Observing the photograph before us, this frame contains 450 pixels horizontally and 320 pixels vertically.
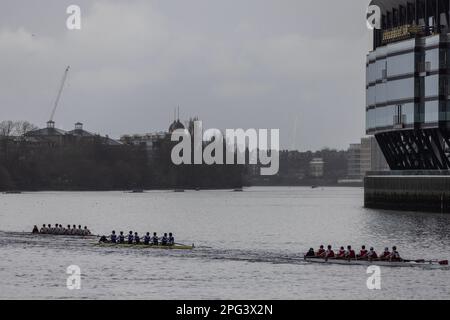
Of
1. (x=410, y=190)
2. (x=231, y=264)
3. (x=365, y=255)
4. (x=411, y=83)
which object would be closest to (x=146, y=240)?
(x=231, y=264)

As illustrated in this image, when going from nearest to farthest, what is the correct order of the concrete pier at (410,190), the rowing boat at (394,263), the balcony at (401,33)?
the rowing boat at (394,263) < the concrete pier at (410,190) < the balcony at (401,33)

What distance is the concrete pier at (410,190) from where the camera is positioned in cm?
14212

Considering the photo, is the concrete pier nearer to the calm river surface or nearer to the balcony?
the calm river surface

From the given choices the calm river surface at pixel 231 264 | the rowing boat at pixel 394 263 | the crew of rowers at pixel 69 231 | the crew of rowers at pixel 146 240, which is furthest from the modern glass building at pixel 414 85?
the rowing boat at pixel 394 263

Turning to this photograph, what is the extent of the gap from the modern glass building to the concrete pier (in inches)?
145

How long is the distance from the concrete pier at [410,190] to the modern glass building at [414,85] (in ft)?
12.1

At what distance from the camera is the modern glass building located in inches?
5807

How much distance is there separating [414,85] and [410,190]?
14834mm

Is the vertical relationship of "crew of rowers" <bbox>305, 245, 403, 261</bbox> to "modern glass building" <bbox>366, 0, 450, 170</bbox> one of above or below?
below

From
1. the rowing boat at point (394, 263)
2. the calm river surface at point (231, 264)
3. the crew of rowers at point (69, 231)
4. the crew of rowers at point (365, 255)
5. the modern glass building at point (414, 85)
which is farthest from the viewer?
the modern glass building at point (414, 85)

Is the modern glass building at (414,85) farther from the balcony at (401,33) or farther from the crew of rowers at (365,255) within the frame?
the crew of rowers at (365,255)

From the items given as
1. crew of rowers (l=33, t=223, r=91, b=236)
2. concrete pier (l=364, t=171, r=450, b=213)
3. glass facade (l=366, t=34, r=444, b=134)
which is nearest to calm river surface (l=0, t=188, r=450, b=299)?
crew of rowers (l=33, t=223, r=91, b=236)

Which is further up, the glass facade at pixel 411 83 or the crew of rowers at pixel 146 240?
the glass facade at pixel 411 83
